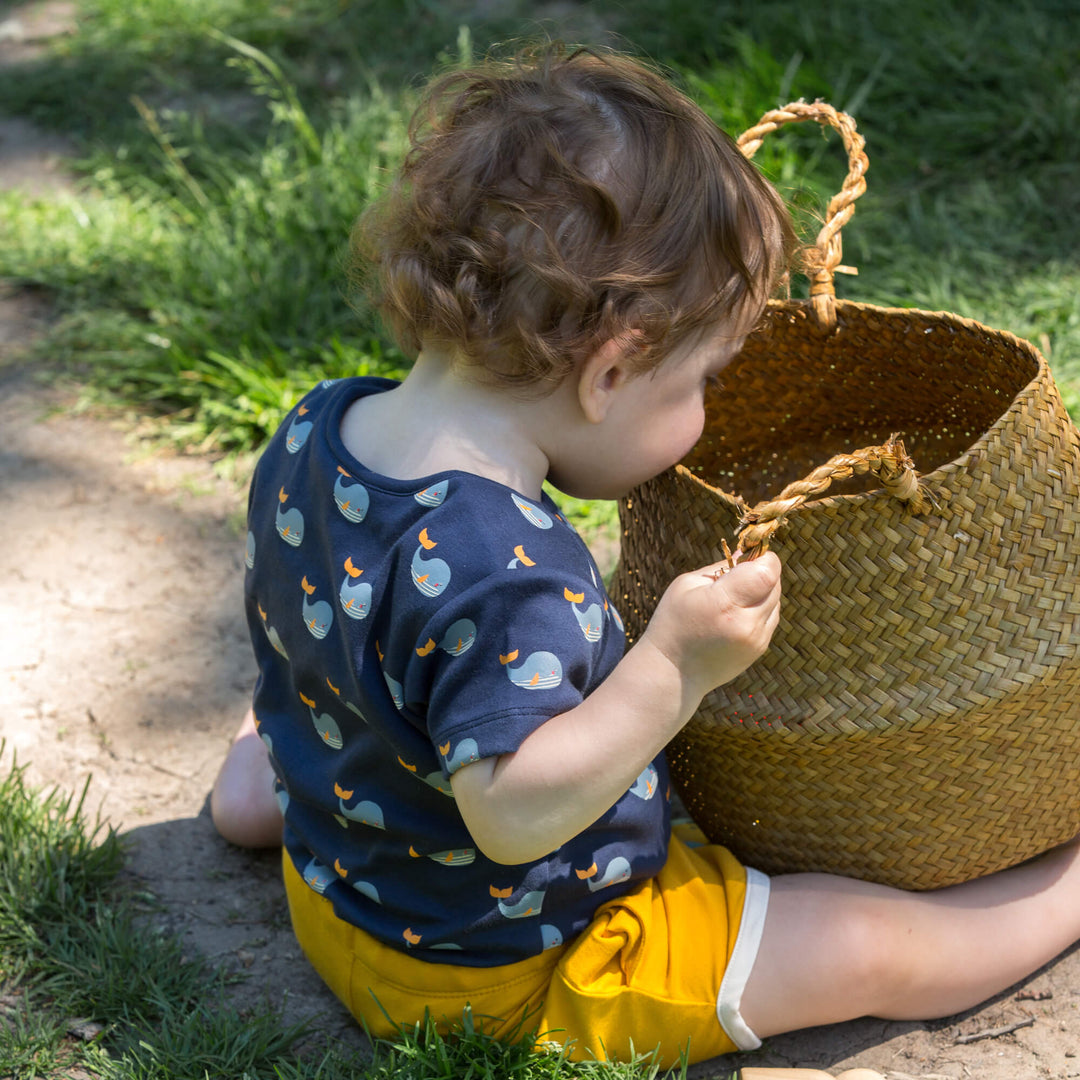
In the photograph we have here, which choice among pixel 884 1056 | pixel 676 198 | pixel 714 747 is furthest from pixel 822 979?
pixel 676 198

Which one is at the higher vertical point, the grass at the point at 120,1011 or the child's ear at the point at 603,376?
the child's ear at the point at 603,376

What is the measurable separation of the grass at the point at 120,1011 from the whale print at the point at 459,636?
0.51m

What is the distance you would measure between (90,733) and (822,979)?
1197 millimetres

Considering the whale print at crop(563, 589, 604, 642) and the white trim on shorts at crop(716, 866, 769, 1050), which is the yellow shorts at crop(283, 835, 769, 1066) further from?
the whale print at crop(563, 589, 604, 642)

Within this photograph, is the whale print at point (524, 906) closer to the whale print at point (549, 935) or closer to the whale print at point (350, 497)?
the whale print at point (549, 935)

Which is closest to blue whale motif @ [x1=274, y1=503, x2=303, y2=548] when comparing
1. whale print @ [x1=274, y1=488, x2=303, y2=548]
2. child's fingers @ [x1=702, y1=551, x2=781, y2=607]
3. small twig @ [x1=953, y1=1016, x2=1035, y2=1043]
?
whale print @ [x1=274, y1=488, x2=303, y2=548]

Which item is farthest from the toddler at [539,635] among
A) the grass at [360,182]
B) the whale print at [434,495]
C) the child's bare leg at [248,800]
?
the grass at [360,182]

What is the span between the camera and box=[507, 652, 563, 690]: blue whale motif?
1116 millimetres

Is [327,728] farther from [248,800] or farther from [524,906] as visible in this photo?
[248,800]

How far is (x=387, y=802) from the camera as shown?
133 cm

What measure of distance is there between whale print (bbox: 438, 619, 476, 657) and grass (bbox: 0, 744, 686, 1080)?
0.51m

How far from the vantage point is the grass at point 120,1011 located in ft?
4.57

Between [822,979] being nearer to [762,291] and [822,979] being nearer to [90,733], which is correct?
[762,291]

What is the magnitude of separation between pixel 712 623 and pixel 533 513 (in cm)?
20
